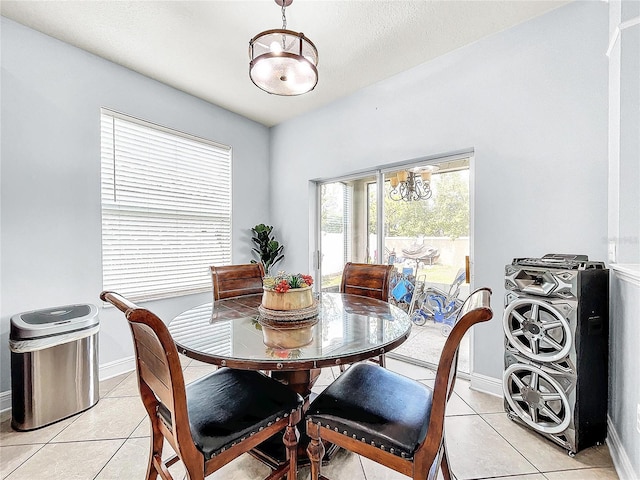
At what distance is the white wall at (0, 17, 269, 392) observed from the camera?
2217 mm

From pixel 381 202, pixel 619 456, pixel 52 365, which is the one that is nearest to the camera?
pixel 619 456

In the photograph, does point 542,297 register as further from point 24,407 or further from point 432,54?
point 24,407

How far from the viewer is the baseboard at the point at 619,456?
1433 millimetres

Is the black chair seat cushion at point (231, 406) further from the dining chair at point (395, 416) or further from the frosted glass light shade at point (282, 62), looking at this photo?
the frosted glass light shade at point (282, 62)

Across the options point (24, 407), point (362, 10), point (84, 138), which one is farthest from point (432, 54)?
point (24, 407)

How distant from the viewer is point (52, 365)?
205cm

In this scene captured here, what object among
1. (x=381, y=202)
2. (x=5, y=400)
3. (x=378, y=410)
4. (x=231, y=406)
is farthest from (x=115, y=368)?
(x=381, y=202)

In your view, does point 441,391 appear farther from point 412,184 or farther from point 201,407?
point 412,184

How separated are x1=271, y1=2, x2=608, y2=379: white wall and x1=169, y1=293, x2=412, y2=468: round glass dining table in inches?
48.4

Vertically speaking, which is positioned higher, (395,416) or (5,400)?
(395,416)

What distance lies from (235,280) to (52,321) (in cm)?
130

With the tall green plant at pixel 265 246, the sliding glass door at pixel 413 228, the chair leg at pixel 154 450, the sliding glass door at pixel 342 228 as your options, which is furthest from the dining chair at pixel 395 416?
the tall green plant at pixel 265 246

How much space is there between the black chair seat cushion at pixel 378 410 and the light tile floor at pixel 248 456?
21.7 inches

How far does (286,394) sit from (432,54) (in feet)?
9.82
